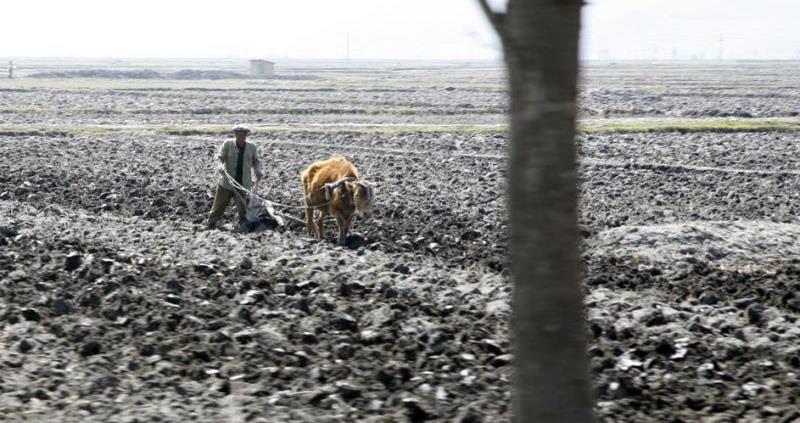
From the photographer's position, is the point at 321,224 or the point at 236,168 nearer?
the point at 321,224

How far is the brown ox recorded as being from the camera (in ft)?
53.9

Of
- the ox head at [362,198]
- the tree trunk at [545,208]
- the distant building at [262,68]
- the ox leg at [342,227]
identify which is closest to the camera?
the tree trunk at [545,208]

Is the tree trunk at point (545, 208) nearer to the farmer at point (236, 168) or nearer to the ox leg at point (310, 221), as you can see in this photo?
the ox leg at point (310, 221)

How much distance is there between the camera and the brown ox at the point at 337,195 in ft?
53.9

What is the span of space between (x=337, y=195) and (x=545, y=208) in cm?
1124

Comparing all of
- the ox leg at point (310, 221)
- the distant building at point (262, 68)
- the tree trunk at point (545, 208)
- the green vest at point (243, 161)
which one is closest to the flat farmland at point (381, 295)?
the ox leg at point (310, 221)

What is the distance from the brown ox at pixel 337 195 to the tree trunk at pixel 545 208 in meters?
10.9

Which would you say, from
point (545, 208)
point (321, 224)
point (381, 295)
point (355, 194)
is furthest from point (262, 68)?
point (545, 208)

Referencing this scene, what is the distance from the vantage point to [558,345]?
5.45m

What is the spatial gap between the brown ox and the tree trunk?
1091 cm

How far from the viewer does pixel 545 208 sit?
532 cm

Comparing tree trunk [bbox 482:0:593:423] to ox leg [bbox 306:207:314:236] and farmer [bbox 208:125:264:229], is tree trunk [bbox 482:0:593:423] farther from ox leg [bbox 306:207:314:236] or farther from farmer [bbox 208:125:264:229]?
farmer [bbox 208:125:264:229]

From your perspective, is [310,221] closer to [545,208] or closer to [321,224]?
[321,224]

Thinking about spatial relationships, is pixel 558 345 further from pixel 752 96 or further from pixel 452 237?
pixel 752 96
